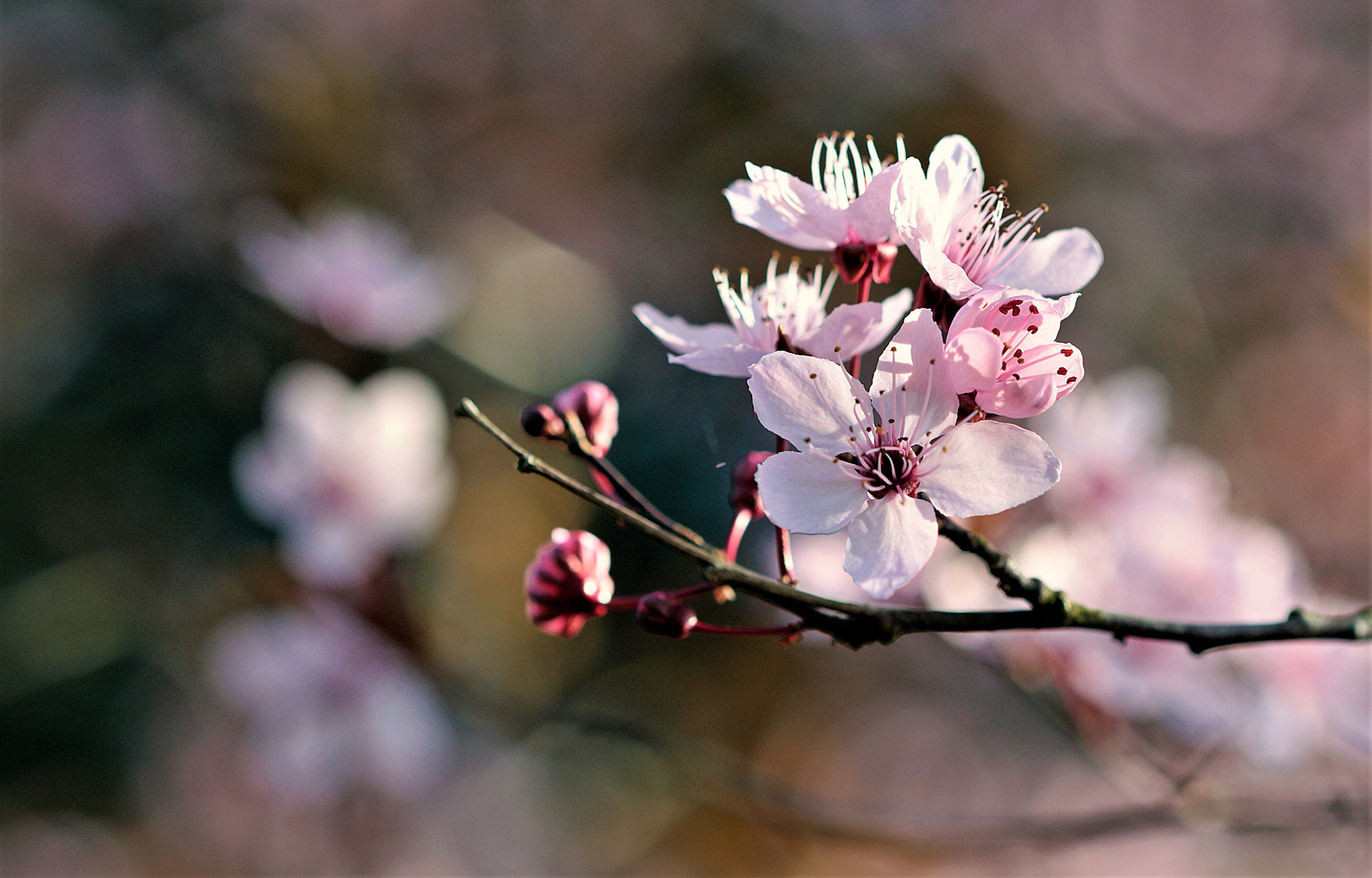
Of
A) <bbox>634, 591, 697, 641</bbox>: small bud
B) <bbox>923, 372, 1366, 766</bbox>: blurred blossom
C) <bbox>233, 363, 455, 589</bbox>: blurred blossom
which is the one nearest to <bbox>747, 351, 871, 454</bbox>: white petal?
<bbox>634, 591, 697, 641</bbox>: small bud

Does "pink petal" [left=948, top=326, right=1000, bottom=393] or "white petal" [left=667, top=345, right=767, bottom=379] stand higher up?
"pink petal" [left=948, top=326, right=1000, bottom=393]

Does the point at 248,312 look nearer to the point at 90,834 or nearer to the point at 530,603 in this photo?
the point at 90,834

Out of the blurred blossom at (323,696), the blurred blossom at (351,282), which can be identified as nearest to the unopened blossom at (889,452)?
the blurred blossom at (323,696)

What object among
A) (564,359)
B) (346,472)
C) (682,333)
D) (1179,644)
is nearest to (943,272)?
(682,333)

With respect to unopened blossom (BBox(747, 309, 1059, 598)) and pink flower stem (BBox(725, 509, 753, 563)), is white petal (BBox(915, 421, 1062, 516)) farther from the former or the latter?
pink flower stem (BBox(725, 509, 753, 563))

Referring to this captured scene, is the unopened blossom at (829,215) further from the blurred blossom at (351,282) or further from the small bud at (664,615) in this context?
the blurred blossom at (351,282)

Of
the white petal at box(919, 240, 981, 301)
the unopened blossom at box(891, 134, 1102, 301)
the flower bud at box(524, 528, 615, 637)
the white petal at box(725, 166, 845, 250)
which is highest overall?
the unopened blossom at box(891, 134, 1102, 301)
